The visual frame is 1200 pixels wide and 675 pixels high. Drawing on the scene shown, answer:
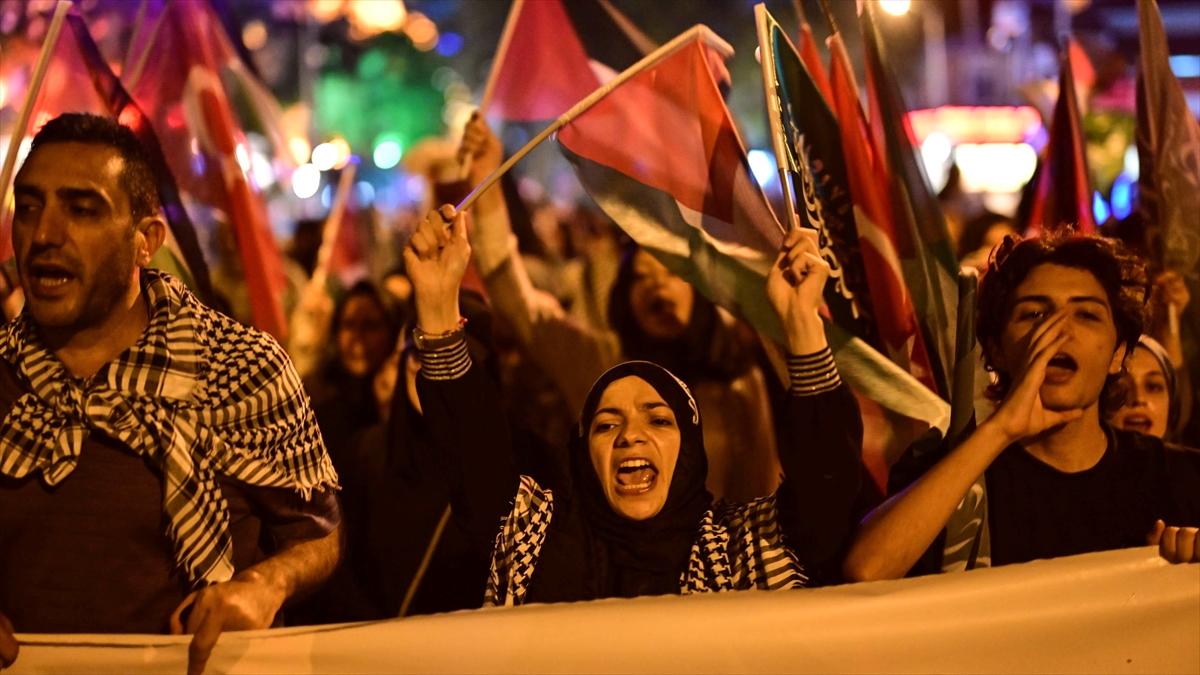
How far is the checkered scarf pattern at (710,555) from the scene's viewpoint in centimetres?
314

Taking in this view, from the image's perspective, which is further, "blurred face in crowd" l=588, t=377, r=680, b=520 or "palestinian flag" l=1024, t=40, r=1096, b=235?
"palestinian flag" l=1024, t=40, r=1096, b=235

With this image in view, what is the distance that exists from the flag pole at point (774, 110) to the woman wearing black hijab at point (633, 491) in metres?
0.34

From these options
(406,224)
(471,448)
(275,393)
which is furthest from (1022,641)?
(406,224)

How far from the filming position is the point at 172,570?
298cm

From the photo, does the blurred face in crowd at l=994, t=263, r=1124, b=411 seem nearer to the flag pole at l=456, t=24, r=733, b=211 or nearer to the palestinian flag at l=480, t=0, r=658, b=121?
the flag pole at l=456, t=24, r=733, b=211

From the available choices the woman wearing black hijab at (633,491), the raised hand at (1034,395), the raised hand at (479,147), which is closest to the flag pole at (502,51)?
the raised hand at (479,147)

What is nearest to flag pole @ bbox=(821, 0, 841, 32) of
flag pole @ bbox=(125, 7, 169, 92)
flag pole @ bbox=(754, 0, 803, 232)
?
flag pole @ bbox=(754, 0, 803, 232)

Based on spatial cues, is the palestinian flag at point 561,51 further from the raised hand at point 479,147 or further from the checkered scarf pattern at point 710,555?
the checkered scarf pattern at point 710,555

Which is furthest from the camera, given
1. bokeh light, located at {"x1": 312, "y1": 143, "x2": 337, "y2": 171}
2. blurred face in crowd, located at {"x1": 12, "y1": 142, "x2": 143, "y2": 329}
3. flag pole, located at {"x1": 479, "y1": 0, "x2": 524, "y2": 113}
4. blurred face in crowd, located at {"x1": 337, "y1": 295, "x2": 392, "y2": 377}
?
bokeh light, located at {"x1": 312, "y1": 143, "x2": 337, "y2": 171}

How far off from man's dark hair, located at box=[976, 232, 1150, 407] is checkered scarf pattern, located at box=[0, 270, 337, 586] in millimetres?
1464

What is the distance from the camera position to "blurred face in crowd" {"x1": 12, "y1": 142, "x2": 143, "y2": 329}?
2.93 meters

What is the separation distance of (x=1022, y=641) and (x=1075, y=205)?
94.7 inches

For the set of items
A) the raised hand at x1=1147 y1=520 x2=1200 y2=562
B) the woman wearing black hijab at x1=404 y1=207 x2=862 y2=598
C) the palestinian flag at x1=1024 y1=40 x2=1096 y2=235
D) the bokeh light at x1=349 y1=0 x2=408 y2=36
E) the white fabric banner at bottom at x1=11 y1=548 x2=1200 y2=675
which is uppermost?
the bokeh light at x1=349 y1=0 x2=408 y2=36

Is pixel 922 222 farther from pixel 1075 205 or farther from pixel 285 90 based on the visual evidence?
A: pixel 285 90
